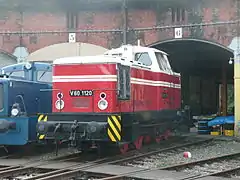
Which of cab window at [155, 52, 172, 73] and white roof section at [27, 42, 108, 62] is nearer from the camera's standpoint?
cab window at [155, 52, 172, 73]

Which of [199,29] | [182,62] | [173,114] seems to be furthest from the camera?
[182,62]

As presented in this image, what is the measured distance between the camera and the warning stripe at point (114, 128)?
987cm

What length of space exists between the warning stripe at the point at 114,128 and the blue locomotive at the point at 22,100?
2.12 meters

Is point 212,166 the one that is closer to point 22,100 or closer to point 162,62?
point 162,62

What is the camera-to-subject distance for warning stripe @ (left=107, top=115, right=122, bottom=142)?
32.4ft

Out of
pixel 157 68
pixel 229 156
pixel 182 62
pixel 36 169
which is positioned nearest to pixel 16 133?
pixel 36 169

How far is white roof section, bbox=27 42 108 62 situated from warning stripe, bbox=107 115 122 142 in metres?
8.67

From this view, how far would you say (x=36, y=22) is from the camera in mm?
18844

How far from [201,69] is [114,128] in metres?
18.1

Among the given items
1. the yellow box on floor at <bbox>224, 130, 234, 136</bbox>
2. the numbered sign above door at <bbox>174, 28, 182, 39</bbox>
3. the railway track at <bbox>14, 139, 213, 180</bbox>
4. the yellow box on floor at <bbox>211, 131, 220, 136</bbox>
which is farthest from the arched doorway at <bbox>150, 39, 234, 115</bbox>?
the railway track at <bbox>14, 139, 213, 180</bbox>

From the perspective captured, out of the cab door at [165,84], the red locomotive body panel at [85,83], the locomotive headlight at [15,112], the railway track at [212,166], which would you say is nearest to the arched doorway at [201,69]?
A: the cab door at [165,84]

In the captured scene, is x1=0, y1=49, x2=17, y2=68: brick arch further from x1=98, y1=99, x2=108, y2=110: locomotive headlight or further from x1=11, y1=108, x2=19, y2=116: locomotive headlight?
x1=98, y1=99, x2=108, y2=110: locomotive headlight

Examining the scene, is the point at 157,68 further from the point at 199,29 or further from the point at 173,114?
the point at 199,29

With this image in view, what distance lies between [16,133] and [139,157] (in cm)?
297
